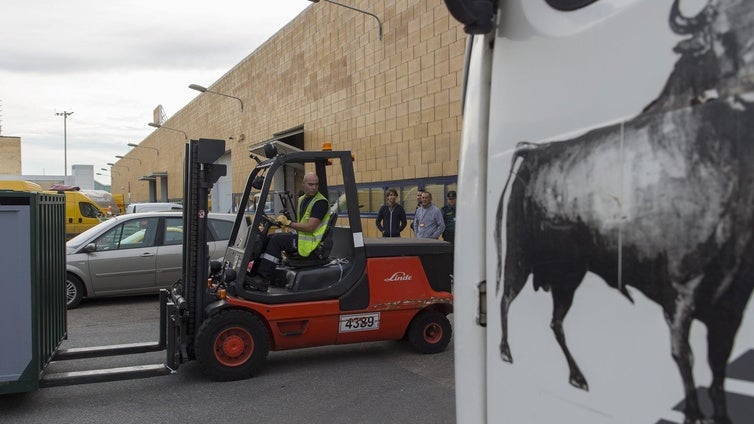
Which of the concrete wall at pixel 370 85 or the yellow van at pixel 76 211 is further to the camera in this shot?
the yellow van at pixel 76 211

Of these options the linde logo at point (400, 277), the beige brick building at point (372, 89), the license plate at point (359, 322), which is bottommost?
the license plate at point (359, 322)

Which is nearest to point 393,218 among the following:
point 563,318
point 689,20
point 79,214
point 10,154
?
point 563,318

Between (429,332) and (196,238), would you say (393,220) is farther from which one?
(196,238)

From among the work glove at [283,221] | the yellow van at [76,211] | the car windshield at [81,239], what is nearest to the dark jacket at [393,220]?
the car windshield at [81,239]

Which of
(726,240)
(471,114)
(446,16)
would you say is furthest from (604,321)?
(446,16)

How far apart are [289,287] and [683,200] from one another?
16.2 ft

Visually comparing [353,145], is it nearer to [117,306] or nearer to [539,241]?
[117,306]

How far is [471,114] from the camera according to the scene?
74.0 inches

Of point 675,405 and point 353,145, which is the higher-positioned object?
point 353,145

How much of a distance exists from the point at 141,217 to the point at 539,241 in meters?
9.43

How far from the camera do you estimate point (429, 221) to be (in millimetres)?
10547

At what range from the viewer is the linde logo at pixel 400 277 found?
19.8 feet

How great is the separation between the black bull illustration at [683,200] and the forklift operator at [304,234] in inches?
174

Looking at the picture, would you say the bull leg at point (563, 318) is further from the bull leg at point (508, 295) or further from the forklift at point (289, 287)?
the forklift at point (289, 287)
